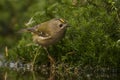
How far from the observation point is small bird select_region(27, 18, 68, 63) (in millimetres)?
10219

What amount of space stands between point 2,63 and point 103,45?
7.17ft

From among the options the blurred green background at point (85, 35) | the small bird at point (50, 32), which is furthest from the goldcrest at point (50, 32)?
the blurred green background at point (85, 35)

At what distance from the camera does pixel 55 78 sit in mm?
10148

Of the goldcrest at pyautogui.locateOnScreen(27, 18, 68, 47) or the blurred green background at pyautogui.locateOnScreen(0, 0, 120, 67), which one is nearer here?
the goldcrest at pyautogui.locateOnScreen(27, 18, 68, 47)

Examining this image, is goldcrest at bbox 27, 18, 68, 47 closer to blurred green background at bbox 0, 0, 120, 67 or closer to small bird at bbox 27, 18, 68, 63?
small bird at bbox 27, 18, 68, 63

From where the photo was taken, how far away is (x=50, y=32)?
10.3m

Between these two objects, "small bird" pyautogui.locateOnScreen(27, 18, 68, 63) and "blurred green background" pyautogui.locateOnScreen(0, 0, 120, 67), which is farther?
"blurred green background" pyautogui.locateOnScreen(0, 0, 120, 67)

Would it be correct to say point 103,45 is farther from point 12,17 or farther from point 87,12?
point 12,17

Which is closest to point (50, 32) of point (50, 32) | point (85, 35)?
point (50, 32)

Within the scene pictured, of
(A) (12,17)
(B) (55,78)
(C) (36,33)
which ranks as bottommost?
(B) (55,78)

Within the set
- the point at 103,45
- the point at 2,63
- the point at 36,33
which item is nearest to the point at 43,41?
the point at 36,33

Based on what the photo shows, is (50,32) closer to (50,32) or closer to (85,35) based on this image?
(50,32)

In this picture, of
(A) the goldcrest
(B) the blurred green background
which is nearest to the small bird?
(A) the goldcrest

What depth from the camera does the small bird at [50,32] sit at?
10219mm
